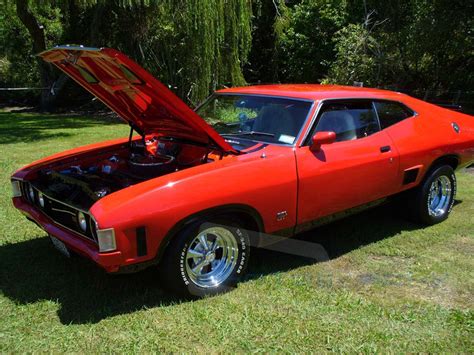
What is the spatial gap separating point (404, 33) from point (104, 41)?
10981 millimetres

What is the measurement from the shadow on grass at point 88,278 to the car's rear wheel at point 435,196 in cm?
47

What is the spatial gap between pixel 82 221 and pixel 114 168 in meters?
1.05

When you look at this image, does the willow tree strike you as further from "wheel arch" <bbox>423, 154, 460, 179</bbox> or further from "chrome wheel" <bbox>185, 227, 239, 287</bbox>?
"chrome wheel" <bbox>185, 227, 239, 287</bbox>

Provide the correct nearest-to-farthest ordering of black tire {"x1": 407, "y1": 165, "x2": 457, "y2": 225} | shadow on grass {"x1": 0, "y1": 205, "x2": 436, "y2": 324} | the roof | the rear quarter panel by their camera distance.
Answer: shadow on grass {"x1": 0, "y1": 205, "x2": 436, "y2": 324}, the roof, the rear quarter panel, black tire {"x1": 407, "y1": 165, "x2": 457, "y2": 225}

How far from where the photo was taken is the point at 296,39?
65.9 ft

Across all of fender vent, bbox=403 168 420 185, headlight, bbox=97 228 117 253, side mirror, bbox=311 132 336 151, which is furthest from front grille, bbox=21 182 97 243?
fender vent, bbox=403 168 420 185

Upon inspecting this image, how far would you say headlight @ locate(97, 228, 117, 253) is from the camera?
302cm

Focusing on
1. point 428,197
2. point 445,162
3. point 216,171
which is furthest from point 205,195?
point 445,162

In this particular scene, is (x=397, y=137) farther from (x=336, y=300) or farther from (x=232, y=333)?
(x=232, y=333)

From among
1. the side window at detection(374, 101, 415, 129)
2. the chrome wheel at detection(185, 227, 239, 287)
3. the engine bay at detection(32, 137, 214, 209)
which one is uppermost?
the side window at detection(374, 101, 415, 129)

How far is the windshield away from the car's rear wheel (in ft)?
6.02

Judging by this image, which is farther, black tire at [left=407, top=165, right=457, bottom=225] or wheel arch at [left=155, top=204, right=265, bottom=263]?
black tire at [left=407, top=165, right=457, bottom=225]

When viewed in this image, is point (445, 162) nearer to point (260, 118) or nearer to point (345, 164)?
point (345, 164)

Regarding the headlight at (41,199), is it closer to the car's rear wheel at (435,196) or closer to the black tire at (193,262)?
the black tire at (193,262)
